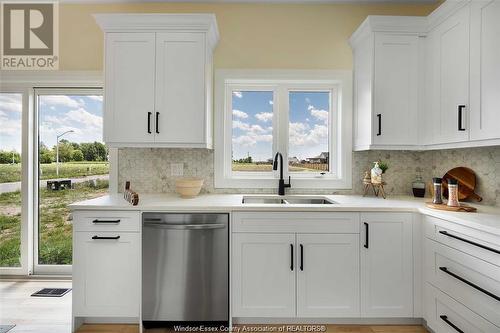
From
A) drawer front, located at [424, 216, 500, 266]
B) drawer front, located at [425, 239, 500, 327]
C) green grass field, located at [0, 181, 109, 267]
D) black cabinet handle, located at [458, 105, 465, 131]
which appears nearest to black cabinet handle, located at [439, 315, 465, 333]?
drawer front, located at [425, 239, 500, 327]

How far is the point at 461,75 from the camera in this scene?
79.7 inches

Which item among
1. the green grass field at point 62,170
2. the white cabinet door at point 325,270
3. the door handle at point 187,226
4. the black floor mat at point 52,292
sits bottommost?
the black floor mat at point 52,292

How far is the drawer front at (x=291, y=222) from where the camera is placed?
2.10 meters

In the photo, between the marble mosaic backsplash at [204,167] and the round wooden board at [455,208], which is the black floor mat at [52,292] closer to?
the marble mosaic backsplash at [204,167]

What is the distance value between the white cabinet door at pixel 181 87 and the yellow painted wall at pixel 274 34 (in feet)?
1.50

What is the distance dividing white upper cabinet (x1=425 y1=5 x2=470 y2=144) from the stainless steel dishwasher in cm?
186

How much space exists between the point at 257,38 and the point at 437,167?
2171 millimetres

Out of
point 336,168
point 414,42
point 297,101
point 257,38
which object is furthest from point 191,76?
point 414,42

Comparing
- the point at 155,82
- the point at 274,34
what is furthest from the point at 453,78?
the point at 155,82

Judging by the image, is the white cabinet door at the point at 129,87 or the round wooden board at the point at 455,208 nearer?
the round wooden board at the point at 455,208

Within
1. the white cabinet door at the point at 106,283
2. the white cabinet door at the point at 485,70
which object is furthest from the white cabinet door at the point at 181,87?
the white cabinet door at the point at 485,70

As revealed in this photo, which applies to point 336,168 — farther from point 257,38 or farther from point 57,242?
point 57,242

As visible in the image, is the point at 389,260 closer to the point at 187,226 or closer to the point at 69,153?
the point at 187,226

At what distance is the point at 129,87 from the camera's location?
2389 millimetres
